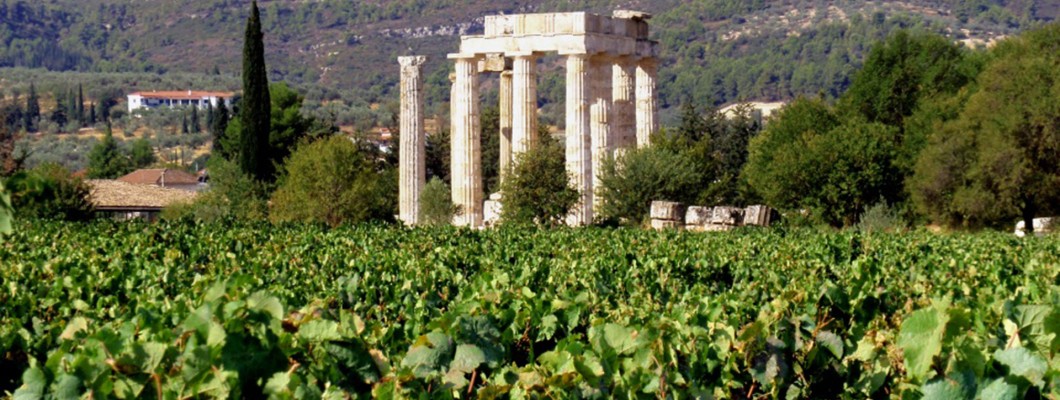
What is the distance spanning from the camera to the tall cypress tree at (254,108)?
53000 mm

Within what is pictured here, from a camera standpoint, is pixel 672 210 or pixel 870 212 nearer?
pixel 672 210

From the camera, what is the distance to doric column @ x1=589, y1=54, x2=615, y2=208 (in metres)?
43.2

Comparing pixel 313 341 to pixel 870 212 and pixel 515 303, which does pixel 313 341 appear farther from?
pixel 870 212

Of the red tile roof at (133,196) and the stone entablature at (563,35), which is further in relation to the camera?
the red tile roof at (133,196)

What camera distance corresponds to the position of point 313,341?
646 centimetres

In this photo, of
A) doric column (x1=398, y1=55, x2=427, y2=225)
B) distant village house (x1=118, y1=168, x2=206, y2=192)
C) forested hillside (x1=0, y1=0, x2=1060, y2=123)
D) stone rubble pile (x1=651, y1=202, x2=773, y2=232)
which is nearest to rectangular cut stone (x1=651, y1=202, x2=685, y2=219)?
stone rubble pile (x1=651, y1=202, x2=773, y2=232)

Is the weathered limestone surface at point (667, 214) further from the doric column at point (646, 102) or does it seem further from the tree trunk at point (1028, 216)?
the tree trunk at point (1028, 216)

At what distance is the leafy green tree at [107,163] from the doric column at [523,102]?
43.9 metres

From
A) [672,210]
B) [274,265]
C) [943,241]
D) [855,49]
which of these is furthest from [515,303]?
[855,49]

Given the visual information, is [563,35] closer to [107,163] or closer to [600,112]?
[600,112]

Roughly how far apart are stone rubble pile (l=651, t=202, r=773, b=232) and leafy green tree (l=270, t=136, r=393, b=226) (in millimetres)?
9933

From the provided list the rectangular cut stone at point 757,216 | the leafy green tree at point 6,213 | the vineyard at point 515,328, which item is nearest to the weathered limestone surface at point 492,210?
the rectangular cut stone at point 757,216

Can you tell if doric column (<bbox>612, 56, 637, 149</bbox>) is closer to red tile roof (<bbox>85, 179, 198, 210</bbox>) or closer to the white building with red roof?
red tile roof (<bbox>85, 179, 198, 210</bbox>)

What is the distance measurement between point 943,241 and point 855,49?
124 metres
